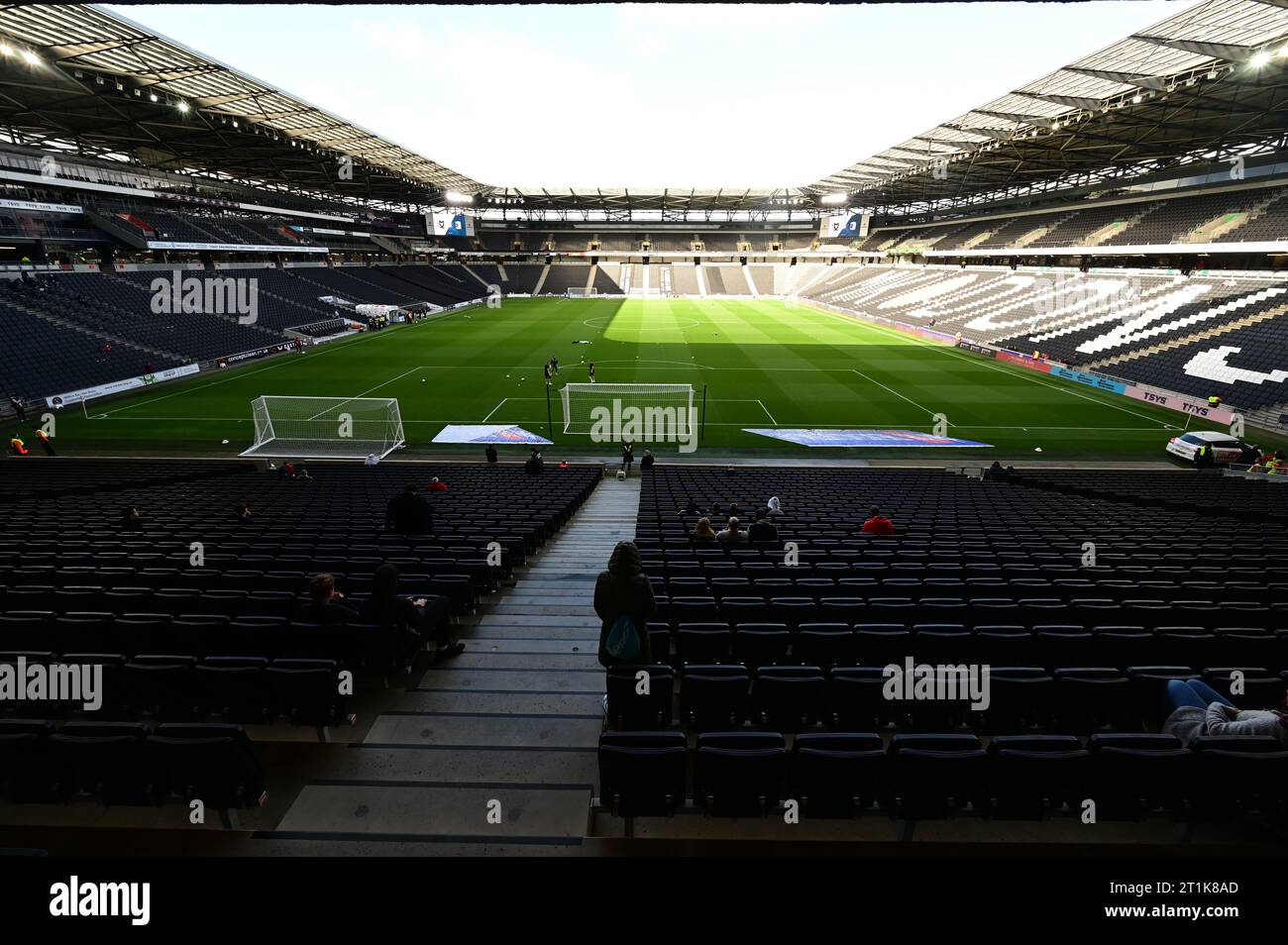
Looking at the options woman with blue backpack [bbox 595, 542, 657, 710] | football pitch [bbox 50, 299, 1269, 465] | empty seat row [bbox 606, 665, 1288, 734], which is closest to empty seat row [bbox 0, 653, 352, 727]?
woman with blue backpack [bbox 595, 542, 657, 710]

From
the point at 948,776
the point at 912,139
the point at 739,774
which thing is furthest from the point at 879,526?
the point at 912,139

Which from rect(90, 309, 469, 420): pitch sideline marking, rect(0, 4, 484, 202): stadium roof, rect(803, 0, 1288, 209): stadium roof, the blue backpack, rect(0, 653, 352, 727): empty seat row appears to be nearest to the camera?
rect(0, 653, 352, 727): empty seat row

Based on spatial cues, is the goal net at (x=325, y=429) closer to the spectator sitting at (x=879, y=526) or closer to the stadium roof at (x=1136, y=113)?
the spectator sitting at (x=879, y=526)

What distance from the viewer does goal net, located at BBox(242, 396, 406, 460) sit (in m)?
23.0

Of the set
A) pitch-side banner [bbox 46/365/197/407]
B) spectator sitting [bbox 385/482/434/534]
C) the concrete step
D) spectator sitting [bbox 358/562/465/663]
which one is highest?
pitch-side banner [bbox 46/365/197/407]

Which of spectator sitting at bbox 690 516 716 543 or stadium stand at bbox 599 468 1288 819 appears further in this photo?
spectator sitting at bbox 690 516 716 543

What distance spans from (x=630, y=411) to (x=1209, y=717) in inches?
1011

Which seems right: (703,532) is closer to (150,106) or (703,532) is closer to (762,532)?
(762,532)

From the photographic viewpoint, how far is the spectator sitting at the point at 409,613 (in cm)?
546

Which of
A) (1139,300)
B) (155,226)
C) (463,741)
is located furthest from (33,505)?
(1139,300)

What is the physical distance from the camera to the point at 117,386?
3188cm

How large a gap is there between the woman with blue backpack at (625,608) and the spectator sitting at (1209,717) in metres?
3.94

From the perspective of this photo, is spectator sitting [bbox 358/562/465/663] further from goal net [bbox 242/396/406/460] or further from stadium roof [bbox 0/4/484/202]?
stadium roof [bbox 0/4/484/202]

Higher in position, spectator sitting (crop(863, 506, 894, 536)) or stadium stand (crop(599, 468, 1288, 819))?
spectator sitting (crop(863, 506, 894, 536))
